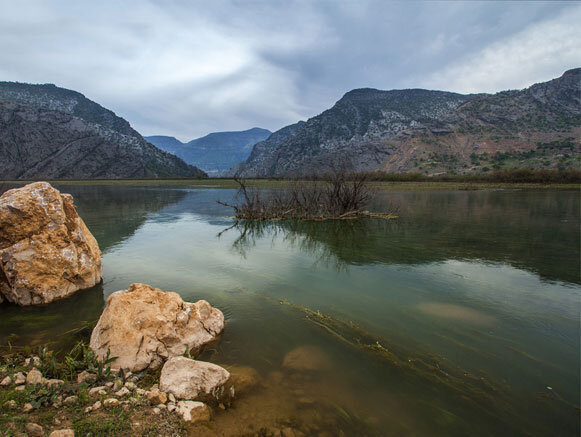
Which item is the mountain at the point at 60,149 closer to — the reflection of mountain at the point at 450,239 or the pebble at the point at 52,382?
the reflection of mountain at the point at 450,239

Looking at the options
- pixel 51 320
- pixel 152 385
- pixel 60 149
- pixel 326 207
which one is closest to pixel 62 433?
pixel 152 385

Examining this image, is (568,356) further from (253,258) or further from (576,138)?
(576,138)

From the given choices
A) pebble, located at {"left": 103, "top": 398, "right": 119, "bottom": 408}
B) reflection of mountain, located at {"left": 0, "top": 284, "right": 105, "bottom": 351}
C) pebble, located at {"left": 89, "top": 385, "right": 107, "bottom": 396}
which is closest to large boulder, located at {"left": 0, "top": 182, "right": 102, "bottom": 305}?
reflection of mountain, located at {"left": 0, "top": 284, "right": 105, "bottom": 351}

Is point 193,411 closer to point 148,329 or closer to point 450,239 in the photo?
point 148,329

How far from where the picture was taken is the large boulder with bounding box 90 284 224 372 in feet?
14.9

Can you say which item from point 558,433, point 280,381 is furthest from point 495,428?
point 280,381

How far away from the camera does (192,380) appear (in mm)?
3840

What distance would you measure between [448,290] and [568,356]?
300cm

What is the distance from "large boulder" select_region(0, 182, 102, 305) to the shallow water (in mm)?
443

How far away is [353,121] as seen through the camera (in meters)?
151

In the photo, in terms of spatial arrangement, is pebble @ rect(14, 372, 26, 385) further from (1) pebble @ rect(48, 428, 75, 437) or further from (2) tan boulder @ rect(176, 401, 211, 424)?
(2) tan boulder @ rect(176, 401, 211, 424)

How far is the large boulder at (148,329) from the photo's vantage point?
4.54m

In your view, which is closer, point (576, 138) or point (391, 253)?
point (391, 253)

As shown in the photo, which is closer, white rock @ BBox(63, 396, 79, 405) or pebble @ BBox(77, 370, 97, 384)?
white rock @ BBox(63, 396, 79, 405)
